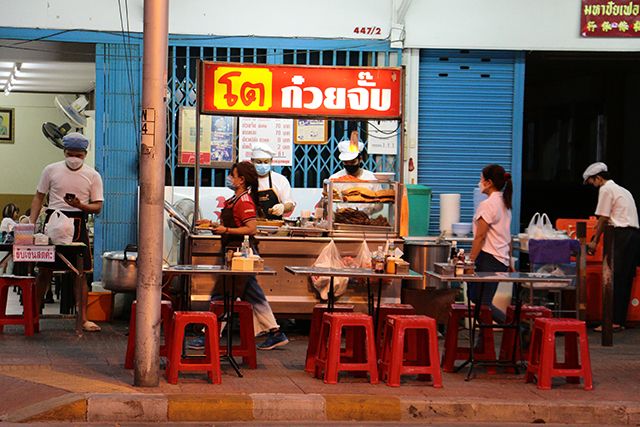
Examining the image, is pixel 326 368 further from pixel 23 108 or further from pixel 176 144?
pixel 23 108

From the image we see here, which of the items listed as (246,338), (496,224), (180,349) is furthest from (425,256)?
(180,349)

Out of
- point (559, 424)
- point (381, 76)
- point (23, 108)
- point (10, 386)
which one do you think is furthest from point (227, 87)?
point (23, 108)

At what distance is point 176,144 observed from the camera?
46.7 ft

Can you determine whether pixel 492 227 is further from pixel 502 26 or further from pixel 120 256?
pixel 502 26

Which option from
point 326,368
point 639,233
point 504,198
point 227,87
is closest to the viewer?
point 326,368

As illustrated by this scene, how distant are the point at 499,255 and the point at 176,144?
5106mm

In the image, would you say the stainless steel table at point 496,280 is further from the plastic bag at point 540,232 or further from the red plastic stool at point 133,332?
the red plastic stool at point 133,332

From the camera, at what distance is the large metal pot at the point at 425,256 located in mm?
12641

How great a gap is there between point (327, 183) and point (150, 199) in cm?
376

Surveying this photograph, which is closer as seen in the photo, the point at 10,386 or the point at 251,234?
the point at 10,386

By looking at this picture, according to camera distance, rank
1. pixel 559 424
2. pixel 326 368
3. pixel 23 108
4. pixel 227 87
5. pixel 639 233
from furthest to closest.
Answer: pixel 23 108 → pixel 639 233 → pixel 227 87 → pixel 326 368 → pixel 559 424

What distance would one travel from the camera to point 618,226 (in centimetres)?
1338

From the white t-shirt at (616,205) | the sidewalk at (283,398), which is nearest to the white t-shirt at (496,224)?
the sidewalk at (283,398)

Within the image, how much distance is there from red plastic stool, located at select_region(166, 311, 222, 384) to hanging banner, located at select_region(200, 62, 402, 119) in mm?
3097
